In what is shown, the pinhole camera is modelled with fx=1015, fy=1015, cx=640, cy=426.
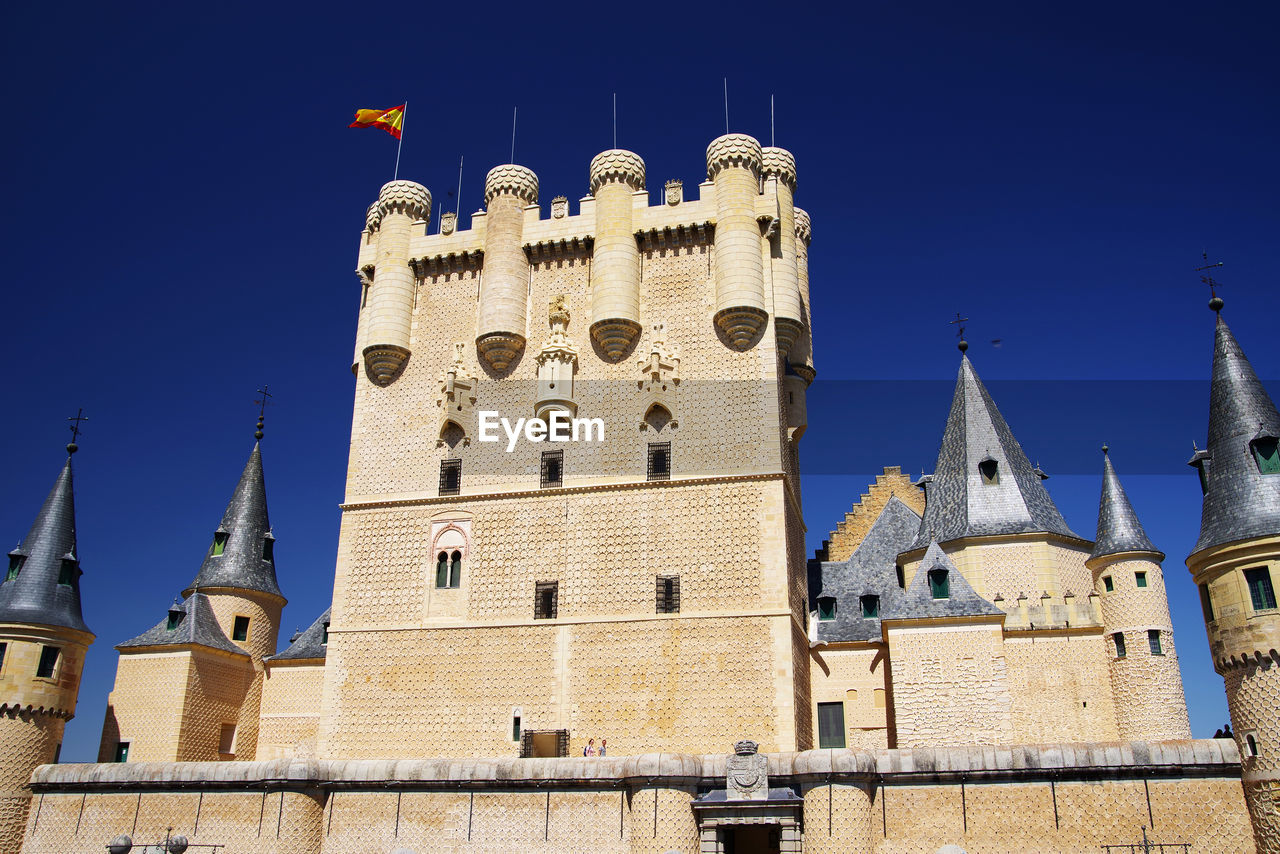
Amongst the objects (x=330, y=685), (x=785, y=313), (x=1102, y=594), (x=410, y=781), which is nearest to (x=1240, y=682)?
(x=1102, y=594)

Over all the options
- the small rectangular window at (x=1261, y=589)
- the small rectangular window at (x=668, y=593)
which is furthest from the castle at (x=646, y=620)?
the small rectangular window at (x=668, y=593)

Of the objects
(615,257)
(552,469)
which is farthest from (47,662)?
(615,257)

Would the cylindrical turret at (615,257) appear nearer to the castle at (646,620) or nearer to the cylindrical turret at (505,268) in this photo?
the castle at (646,620)

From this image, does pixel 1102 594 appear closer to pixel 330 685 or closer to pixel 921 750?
pixel 921 750

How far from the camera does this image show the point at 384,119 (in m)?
29.6

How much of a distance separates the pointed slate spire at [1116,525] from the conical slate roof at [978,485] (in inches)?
37.8

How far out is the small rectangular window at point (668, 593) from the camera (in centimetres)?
2356

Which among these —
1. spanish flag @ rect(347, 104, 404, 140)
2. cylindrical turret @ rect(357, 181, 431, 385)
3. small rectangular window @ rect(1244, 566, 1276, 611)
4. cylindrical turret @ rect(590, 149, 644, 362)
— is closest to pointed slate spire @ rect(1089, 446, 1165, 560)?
small rectangular window @ rect(1244, 566, 1276, 611)

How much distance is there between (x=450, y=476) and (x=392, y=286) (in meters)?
5.77

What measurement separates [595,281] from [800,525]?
27.7ft

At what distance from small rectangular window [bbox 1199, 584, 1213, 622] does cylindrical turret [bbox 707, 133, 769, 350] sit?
11218 millimetres

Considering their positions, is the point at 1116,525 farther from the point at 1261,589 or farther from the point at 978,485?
the point at 1261,589

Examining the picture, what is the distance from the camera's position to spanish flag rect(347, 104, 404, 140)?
29484 mm

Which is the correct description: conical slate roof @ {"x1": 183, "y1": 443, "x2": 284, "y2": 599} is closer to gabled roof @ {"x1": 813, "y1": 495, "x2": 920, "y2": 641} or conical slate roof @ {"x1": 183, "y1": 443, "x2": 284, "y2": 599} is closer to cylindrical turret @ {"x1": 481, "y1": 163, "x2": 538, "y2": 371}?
cylindrical turret @ {"x1": 481, "y1": 163, "x2": 538, "y2": 371}
